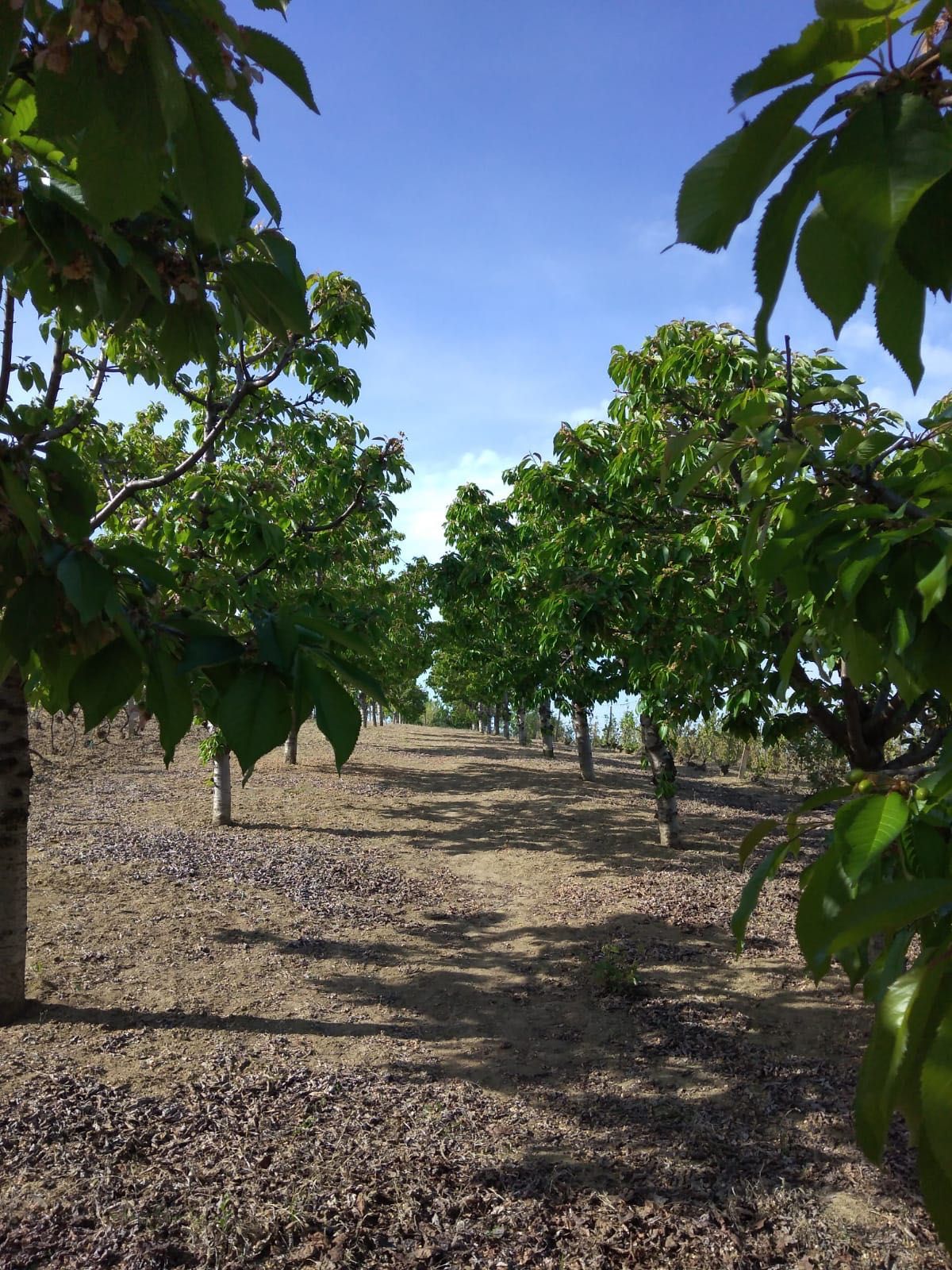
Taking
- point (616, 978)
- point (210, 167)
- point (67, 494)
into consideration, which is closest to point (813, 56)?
point (210, 167)

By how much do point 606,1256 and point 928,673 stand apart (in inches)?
113

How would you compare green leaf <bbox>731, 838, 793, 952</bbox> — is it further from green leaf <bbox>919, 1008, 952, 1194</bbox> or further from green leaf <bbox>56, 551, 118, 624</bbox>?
green leaf <bbox>56, 551, 118, 624</bbox>

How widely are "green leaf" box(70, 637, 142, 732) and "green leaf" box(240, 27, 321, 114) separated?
1045mm

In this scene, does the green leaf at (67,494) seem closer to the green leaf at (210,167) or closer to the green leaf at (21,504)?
the green leaf at (21,504)

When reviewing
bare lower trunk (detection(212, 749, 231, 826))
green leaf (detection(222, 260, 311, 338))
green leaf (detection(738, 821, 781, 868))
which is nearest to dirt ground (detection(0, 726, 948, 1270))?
bare lower trunk (detection(212, 749, 231, 826))

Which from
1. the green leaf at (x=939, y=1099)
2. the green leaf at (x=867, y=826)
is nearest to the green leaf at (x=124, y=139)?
the green leaf at (x=939, y=1099)

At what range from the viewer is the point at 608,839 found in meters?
10.8

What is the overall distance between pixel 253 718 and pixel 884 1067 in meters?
1.04

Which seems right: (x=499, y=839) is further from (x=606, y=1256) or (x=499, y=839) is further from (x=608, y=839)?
(x=606, y=1256)

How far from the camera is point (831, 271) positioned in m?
0.59

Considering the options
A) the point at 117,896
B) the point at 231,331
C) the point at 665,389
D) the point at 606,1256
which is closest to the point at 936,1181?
the point at 231,331

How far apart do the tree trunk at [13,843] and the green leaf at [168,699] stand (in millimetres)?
3566

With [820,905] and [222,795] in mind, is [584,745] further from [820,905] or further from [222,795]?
[820,905]

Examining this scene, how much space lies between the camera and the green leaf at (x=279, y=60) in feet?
2.77
